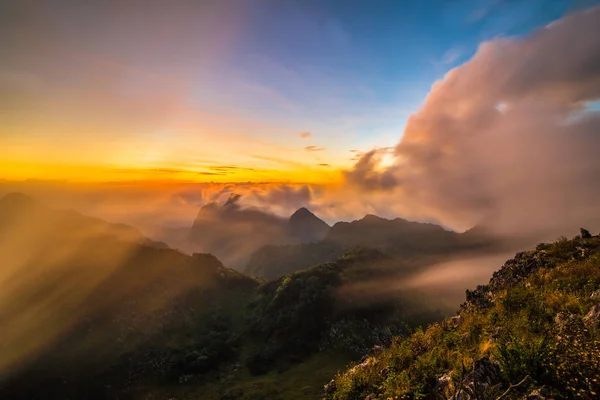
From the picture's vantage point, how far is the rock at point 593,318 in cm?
1451

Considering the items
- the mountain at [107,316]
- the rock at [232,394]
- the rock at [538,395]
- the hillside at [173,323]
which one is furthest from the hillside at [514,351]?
the mountain at [107,316]

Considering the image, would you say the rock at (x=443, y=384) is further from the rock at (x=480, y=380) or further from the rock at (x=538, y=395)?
the rock at (x=538, y=395)

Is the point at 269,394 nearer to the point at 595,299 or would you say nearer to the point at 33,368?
the point at 33,368

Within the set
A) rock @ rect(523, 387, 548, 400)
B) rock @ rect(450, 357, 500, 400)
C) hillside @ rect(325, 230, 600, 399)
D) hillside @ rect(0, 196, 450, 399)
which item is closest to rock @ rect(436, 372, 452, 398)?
hillside @ rect(325, 230, 600, 399)

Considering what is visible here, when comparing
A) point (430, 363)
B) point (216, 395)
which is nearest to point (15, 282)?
point (216, 395)

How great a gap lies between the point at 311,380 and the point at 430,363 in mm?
102486

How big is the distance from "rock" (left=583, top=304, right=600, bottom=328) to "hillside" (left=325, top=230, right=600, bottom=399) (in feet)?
0.19

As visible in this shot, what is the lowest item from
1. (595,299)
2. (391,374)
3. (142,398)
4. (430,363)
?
(142,398)

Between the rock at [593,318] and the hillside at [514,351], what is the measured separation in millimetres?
57

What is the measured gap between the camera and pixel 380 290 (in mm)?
176250

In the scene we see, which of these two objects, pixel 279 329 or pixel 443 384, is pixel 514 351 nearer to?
pixel 443 384

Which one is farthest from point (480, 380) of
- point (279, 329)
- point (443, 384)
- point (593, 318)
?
point (279, 329)

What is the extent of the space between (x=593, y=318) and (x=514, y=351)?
6644mm

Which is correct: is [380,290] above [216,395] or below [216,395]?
above
